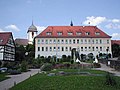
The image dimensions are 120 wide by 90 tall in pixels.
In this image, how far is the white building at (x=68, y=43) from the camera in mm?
78375

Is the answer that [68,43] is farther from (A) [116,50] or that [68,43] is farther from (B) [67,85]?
(B) [67,85]

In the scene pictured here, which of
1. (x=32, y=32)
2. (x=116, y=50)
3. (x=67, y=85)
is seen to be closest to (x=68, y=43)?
(x=116, y=50)

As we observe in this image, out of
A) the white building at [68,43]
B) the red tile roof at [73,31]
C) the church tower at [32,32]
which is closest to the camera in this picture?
the white building at [68,43]

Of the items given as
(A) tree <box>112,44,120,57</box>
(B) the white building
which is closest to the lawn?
(B) the white building

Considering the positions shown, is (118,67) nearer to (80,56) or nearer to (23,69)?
(23,69)

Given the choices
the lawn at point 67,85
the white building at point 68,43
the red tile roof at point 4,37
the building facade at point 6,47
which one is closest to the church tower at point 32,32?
the white building at point 68,43

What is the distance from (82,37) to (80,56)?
792 cm

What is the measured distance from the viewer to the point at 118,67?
39.9 meters

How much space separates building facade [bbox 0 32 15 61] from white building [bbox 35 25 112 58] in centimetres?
1378

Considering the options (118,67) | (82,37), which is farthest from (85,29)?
(118,67)

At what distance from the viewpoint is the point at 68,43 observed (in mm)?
78812

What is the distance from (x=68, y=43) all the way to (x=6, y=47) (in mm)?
26938

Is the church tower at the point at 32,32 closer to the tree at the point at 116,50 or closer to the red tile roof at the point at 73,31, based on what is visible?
the red tile roof at the point at 73,31

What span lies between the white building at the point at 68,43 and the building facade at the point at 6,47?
13.8m
